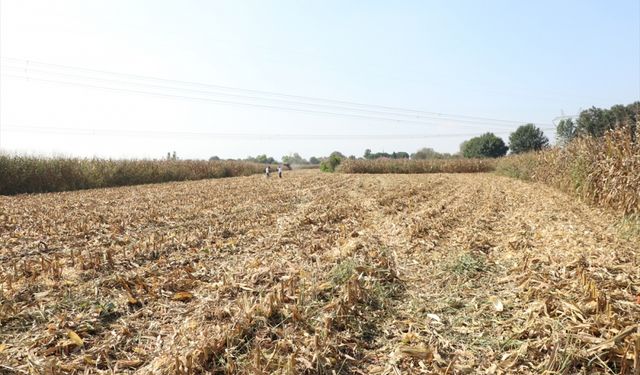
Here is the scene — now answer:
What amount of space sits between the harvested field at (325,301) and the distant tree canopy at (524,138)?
230 feet

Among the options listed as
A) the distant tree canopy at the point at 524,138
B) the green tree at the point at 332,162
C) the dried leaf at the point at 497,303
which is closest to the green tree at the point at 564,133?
the dried leaf at the point at 497,303

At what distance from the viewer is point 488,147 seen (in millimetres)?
73562

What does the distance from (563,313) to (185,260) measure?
5.14 meters

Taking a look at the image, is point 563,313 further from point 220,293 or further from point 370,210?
point 370,210

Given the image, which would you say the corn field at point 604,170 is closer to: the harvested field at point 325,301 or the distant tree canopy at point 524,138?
the harvested field at point 325,301

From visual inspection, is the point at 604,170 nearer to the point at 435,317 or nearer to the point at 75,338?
the point at 435,317

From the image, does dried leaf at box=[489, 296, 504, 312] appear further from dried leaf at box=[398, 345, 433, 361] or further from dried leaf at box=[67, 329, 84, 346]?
dried leaf at box=[67, 329, 84, 346]

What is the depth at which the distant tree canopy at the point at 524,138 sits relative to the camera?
2722 inches

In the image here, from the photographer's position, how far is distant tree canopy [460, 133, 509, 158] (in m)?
73.0

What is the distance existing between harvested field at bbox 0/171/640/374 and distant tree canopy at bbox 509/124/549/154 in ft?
230

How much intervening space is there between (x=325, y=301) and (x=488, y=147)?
7741cm

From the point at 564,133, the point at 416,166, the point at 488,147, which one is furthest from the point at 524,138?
the point at 564,133

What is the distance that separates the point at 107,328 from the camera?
379cm

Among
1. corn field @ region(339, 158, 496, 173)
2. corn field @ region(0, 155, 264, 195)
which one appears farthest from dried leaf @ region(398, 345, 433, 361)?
corn field @ region(339, 158, 496, 173)
